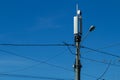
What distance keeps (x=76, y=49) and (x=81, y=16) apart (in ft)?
7.67

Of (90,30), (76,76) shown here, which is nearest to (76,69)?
(76,76)

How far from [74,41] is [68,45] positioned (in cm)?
85

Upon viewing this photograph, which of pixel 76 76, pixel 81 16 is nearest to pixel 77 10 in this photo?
pixel 81 16

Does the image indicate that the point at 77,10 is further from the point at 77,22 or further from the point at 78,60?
the point at 78,60

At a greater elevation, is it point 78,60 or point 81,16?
point 81,16

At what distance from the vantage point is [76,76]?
30125 millimetres

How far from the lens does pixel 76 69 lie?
1196 inches

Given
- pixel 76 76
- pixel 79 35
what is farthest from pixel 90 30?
pixel 76 76

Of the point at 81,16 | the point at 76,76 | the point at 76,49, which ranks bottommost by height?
the point at 76,76

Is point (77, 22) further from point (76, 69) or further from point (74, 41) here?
point (76, 69)

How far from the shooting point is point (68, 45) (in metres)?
31.8

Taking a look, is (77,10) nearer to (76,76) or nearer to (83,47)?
(83,47)

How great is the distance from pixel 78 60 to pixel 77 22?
2.58m

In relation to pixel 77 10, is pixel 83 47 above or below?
below
